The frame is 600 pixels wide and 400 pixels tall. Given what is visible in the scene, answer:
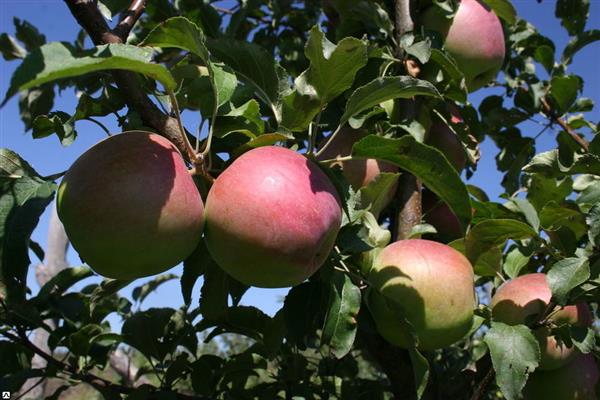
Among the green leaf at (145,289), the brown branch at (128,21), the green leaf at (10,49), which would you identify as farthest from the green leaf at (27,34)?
the brown branch at (128,21)

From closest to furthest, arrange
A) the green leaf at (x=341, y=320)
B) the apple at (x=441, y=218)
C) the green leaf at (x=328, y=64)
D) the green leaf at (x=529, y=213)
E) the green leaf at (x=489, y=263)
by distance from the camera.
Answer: the green leaf at (x=328, y=64) < the green leaf at (x=341, y=320) < the green leaf at (x=529, y=213) < the green leaf at (x=489, y=263) < the apple at (x=441, y=218)

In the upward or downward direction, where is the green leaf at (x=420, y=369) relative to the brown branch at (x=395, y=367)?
upward

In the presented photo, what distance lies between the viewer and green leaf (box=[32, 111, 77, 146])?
95 cm

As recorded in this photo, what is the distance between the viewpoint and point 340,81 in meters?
0.96

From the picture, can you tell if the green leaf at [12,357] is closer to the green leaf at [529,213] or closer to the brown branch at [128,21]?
the brown branch at [128,21]

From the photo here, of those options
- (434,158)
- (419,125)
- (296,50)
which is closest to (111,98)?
(434,158)

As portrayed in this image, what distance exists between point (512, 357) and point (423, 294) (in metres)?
0.20

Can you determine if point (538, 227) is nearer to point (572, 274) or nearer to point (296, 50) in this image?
point (572, 274)

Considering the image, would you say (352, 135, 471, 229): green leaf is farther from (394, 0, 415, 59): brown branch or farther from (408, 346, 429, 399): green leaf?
(394, 0, 415, 59): brown branch

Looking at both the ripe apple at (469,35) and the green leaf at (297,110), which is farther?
the ripe apple at (469,35)

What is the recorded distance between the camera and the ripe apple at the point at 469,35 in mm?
1600

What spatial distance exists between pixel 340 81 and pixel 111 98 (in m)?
0.40

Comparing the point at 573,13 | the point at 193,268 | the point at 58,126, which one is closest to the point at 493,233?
the point at 193,268

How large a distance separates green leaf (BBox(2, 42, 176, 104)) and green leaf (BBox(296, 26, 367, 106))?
1.01 feet
